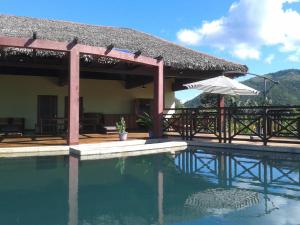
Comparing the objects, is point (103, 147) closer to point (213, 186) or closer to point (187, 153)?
point (187, 153)

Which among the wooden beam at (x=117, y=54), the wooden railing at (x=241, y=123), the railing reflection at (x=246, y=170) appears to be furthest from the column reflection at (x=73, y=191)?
the wooden railing at (x=241, y=123)

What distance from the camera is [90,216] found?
4293mm

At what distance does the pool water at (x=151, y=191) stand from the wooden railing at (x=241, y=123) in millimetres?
1281

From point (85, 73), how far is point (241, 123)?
27.9 ft

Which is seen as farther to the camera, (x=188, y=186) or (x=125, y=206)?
(x=188, y=186)

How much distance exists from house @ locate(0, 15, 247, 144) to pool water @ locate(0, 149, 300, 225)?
3317 mm

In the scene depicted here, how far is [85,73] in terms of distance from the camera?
55.1 feet

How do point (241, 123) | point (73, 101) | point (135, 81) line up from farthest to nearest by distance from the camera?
point (135, 81)
point (241, 123)
point (73, 101)

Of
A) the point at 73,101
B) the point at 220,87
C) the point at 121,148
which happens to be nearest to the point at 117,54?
→ the point at 73,101

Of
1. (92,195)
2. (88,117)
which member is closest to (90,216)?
(92,195)

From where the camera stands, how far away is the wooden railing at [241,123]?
10.1 m

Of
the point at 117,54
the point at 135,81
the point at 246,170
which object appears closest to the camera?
the point at 246,170

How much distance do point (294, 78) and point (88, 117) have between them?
2165 inches

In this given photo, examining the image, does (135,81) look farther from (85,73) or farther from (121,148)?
(121,148)
